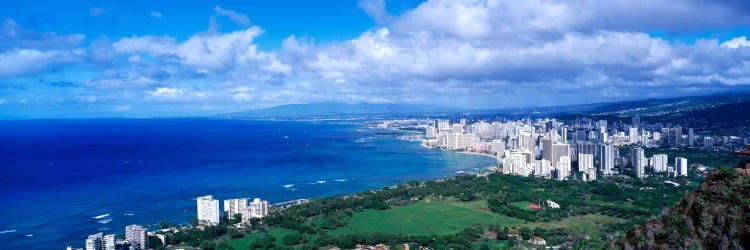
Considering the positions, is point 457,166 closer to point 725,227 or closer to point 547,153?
point 547,153

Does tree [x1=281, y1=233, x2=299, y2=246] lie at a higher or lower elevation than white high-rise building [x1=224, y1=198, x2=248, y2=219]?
lower

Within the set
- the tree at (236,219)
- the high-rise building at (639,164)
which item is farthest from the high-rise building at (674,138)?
the tree at (236,219)

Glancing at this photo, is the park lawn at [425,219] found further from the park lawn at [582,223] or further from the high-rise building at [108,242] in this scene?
the high-rise building at [108,242]

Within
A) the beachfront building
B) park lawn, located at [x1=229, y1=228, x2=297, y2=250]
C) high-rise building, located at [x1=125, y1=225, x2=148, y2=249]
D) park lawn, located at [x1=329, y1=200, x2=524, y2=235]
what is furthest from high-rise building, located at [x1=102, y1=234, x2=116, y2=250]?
the beachfront building

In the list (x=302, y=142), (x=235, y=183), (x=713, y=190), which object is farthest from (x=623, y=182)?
(x=302, y=142)

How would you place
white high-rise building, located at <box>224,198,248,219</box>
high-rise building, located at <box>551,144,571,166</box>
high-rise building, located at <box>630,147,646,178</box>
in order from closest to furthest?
white high-rise building, located at <box>224,198,248,219</box>, high-rise building, located at <box>630,147,646,178</box>, high-rise building, located at <box>551,144,571,166</box>

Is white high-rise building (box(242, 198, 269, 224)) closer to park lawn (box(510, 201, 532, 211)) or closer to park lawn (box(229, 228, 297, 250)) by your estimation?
park lawn (box(229, 228, 297, 250))

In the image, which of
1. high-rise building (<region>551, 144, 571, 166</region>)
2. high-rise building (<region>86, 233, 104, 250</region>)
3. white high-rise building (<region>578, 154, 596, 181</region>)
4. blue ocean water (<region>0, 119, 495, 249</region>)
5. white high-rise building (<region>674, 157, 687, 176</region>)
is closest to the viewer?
high-rise building (<region>86, 233, 104, 250</region>)
